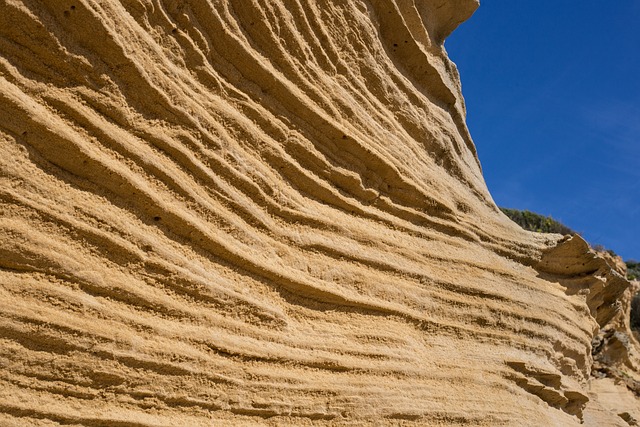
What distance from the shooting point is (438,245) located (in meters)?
4.76

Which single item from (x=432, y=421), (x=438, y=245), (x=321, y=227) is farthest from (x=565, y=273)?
(x=321, y=227)

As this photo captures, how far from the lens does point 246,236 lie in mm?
3527

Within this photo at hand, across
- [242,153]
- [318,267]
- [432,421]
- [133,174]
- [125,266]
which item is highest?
[242,153]

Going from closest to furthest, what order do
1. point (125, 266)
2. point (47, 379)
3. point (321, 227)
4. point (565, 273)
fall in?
1. point (47, 379)
2. point (125, 266)
3. point (321, 227)
4. point (565, 273)

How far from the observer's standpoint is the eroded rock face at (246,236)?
2738 millimetres

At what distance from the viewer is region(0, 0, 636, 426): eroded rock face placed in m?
2.74

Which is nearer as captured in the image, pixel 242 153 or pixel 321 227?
pixel 242 153

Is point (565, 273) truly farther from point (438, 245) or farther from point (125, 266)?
point (125, 266)

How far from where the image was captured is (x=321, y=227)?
399 cm

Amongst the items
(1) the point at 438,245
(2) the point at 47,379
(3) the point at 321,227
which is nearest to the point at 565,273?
(1) the point at 438,245

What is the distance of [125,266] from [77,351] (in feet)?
1.65

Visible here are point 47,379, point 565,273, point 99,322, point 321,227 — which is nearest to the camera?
point 47,379

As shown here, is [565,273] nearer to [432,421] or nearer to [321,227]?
[432,421]

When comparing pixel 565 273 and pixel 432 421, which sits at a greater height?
pixel 565 273
